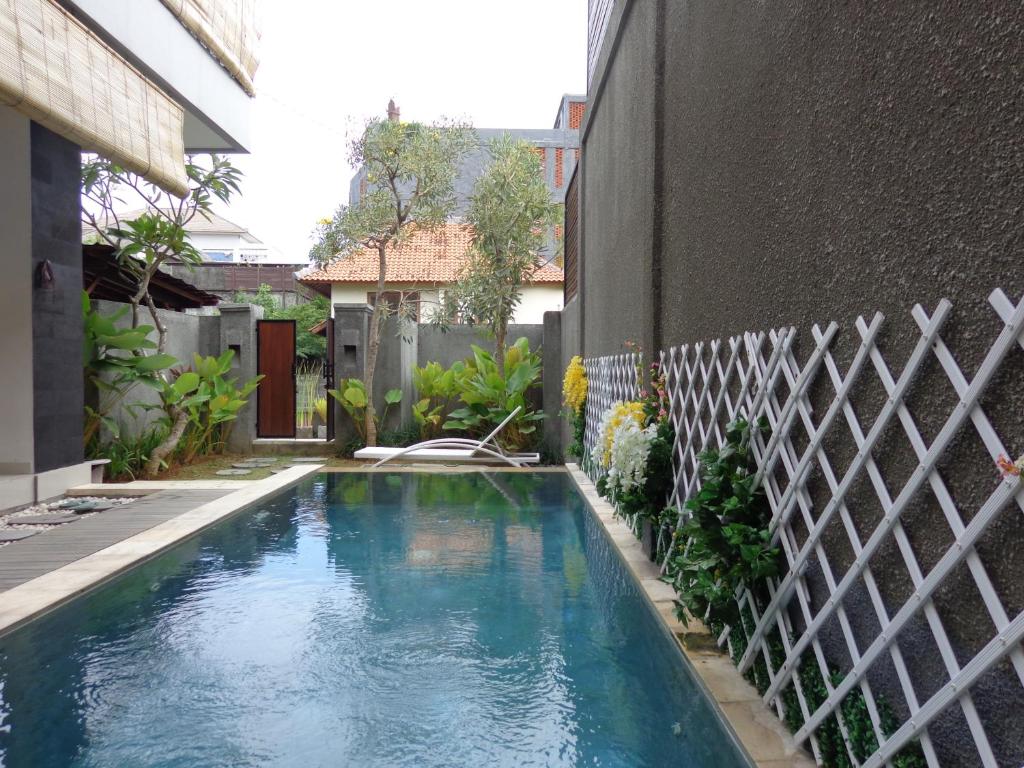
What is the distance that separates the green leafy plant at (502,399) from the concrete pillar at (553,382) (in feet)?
0.61

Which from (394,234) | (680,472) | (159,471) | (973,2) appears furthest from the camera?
(394,234)

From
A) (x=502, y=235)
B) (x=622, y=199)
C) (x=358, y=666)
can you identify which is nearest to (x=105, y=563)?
(x=358, y=666)

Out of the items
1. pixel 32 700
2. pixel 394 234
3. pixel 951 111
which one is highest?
pixel 394 234

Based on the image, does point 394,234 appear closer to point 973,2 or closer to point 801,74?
point 801,74

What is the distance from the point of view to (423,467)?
30.0 ft

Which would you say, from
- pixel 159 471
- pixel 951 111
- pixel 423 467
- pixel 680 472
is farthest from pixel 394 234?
pixel 951 111

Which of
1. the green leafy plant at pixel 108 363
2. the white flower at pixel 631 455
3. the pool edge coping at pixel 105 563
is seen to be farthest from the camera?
the green leafy plant at pixel 108 363

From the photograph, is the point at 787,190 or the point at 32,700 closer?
the point at 787,190

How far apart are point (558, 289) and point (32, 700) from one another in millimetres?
19739

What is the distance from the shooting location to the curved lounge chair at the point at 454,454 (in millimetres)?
8812

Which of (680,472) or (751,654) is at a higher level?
(680,472)

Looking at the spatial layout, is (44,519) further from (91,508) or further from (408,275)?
(408,275)

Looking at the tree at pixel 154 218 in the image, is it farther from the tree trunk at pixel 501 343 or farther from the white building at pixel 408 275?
the white building at pixel 408 275

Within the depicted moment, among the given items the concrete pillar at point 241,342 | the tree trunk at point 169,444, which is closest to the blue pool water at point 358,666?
the tree trunk at point 169,444
